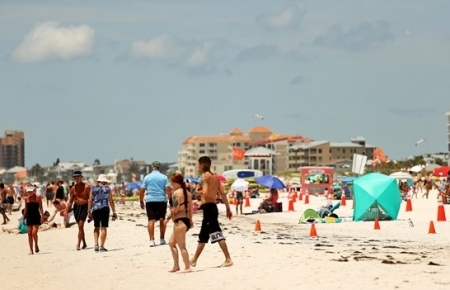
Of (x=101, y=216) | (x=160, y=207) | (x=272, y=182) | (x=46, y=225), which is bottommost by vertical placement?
(x=46, y=225)

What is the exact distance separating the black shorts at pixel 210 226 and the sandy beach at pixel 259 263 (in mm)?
483

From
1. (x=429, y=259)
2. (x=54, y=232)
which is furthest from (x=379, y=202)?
(x=429, y=259)

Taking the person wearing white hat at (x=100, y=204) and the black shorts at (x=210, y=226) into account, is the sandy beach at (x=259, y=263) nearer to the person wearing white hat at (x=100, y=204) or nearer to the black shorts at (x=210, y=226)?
the black shorts at (x=210, y=226)

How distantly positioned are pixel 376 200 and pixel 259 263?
13.7 m

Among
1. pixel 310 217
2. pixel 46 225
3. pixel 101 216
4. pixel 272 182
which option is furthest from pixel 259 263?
pixel 272 182

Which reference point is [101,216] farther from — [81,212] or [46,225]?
[46,225]

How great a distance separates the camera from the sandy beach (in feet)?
45.3

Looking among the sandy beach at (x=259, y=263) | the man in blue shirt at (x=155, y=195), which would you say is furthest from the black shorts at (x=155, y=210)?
the sandy beach at (x=259, y=263)

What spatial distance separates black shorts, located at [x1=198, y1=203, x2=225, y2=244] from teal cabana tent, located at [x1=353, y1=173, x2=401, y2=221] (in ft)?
47.1

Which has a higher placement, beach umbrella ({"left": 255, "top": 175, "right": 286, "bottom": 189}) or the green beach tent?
beach umbrella ({"left": 255, "top": 175, "right": 286, "bottom": 189})

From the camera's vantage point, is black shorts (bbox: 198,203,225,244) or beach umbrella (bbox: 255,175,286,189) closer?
black shorts (bbox: 198,203,225,244)

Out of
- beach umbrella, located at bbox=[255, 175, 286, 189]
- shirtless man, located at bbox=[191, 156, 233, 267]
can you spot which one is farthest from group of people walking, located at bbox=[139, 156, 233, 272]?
beach umbrella, located at bbox=[255, 175, 286, 189]

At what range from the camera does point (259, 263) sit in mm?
15977

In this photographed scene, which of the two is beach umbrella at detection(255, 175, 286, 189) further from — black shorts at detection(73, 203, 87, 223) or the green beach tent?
black shorts at detection(73, 203, 87, 223)
